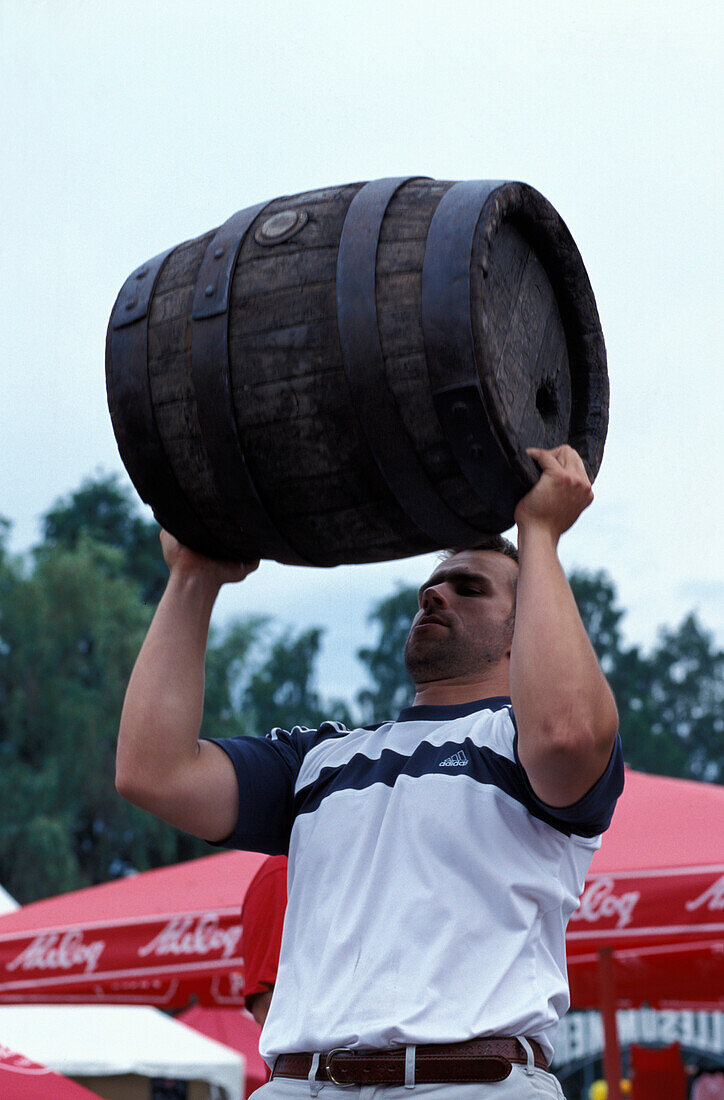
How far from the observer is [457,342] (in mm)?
1742

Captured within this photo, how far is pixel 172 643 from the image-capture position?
2.33m

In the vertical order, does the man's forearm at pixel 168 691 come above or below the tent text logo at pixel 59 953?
above

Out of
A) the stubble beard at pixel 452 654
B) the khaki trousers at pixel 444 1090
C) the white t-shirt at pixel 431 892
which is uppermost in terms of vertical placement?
the stubble beard at pixel 452 654

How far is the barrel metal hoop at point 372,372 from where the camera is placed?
1777 mm

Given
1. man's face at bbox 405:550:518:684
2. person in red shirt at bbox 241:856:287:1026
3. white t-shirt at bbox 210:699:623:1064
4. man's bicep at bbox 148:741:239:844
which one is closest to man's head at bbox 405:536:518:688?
man's face at bbox 405:550:518:684

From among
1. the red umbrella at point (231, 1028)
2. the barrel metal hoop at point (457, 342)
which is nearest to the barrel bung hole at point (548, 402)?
the barrel metal hoop at point (457, 342)

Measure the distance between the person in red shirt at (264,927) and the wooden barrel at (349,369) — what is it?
1.27 m

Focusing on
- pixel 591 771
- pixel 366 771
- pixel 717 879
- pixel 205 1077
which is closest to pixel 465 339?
pixel 591 771

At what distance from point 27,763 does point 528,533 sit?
80.9 feet

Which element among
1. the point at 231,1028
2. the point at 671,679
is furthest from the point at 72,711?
the point at 671,679

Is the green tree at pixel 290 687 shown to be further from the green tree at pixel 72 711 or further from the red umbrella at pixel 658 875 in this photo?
the red umbrella at pixel 658 875

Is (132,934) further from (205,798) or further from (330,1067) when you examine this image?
(330,1067)

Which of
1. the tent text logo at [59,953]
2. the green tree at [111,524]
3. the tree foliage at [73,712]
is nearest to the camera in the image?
the tent text logo at [59,953]

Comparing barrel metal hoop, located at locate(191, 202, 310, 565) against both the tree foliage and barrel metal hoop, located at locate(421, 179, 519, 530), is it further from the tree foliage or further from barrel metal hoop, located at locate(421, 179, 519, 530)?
the tree foliage
